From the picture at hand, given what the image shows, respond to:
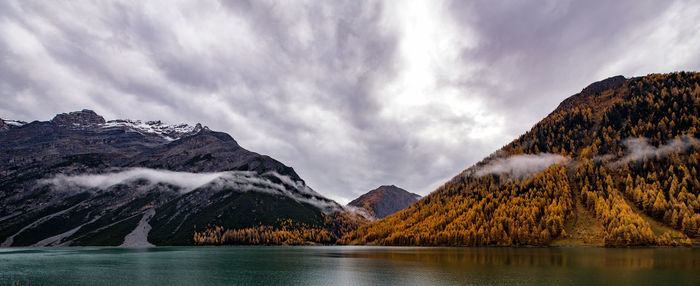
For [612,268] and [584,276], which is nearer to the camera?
[584,276]

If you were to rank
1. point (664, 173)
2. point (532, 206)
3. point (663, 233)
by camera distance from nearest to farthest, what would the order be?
point (663, 233) → point (664, 173) → point (532, 206)

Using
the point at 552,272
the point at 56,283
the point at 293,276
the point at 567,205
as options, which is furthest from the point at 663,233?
the point at 56,283

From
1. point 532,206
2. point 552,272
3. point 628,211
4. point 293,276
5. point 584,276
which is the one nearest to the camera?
point 584,276

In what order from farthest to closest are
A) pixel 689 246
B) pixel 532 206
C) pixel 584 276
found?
1. pixel 532 206
2. pixel 689 246
3. pixel 584 276

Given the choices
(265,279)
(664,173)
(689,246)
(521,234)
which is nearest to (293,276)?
(265,279)

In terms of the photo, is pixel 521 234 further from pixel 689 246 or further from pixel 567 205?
pixel 689 246

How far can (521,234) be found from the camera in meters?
186

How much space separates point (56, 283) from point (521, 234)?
199 m

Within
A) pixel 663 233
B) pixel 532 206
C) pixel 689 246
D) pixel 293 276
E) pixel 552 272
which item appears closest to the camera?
pixel 552 272

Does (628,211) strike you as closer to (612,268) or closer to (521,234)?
(521,234)

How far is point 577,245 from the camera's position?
6604 inches

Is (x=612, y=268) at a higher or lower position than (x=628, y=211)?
lower

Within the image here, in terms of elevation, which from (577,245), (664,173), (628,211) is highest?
(664,173)

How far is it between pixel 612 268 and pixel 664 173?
16339 centimetres
